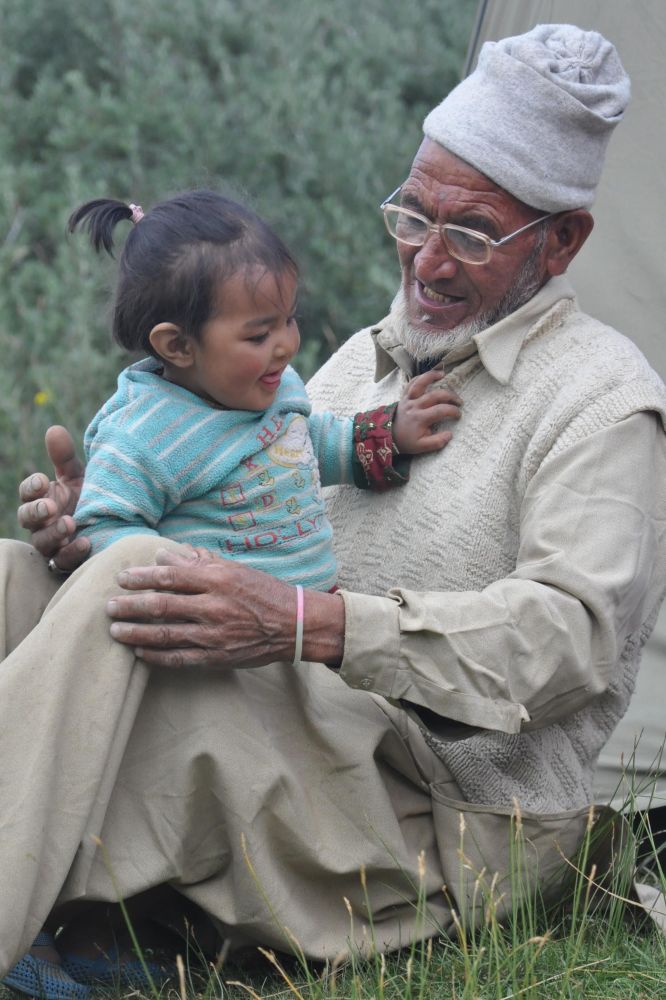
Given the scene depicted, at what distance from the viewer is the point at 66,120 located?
7.18m

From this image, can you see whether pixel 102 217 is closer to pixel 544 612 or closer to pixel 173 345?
pixel 173 345

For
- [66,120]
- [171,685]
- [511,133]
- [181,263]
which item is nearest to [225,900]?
[171,685]

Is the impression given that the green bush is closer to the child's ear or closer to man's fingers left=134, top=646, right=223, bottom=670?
the child's ear

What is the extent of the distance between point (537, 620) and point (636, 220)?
198cm

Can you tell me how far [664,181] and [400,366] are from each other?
1290 mm

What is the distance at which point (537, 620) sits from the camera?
2826 mm

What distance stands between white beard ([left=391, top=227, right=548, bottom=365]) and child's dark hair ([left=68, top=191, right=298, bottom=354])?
45 cm

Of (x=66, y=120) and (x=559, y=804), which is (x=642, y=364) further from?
(x=66, y=120)

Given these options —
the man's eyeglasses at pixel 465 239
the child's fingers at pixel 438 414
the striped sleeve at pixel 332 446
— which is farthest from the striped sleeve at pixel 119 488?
the man's eyeglasses at pixel 465 239

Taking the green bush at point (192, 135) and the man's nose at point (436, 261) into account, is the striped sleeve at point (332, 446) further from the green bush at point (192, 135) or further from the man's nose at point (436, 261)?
the green bush at point (192, 135)

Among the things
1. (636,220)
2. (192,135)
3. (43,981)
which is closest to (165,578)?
(43,981)

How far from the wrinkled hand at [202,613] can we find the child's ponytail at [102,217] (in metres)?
0.75

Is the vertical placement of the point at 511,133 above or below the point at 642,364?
above

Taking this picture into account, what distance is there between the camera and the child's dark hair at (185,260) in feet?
9.68
